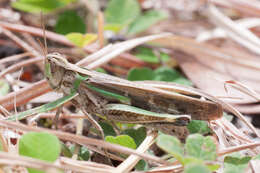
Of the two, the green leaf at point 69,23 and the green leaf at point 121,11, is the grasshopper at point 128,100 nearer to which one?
the green leaf at point 69,23

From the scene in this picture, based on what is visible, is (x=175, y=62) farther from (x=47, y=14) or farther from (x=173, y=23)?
(x=47, y=14)

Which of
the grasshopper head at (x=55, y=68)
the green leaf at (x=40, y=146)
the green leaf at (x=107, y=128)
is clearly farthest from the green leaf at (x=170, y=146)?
the grasshopper head at (x=55, y=68)

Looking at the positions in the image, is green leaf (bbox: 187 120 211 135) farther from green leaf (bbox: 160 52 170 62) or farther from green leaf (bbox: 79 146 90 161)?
green leaf (bbox: 160 52 170 62)

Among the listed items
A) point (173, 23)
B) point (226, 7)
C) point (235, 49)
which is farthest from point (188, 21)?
point (235, 49)

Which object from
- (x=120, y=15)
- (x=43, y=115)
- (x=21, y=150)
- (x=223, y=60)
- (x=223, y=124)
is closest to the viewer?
(x=21, y=150)

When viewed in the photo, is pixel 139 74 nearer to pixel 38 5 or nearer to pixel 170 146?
pixel 170 146

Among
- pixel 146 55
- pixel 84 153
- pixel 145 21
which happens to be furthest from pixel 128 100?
pixel 145 21

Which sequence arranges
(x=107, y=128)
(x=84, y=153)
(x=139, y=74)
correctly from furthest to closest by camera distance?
1. (x=139, y=74)
2. (x=107, y=128)
3. (x=84, y=153)
